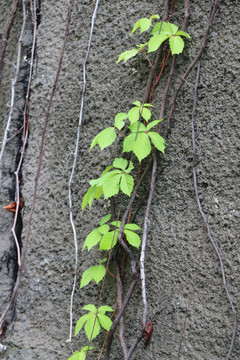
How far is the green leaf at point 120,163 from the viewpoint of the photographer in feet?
4.18

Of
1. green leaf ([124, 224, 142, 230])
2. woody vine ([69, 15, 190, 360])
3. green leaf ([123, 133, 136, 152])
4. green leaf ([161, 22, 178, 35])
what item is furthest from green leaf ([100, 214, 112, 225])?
green leaf ([161, 22, 178, 35])

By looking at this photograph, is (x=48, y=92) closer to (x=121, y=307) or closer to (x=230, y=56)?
(x=230, y=56)

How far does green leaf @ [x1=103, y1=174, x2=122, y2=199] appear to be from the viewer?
119 centimetres

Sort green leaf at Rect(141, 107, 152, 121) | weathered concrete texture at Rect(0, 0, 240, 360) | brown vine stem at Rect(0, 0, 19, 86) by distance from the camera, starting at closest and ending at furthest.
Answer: weathered concrete texture at Rect(0, 0, 240, 360) → green leaf at Rect(141, 107, 152, 121) → brown vine stem at Rect(0, 0, 19, 86)

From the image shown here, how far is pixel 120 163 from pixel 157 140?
16cm

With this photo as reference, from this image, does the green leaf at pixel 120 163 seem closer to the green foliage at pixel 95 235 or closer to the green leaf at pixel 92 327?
the green foliage at pixel 95 235

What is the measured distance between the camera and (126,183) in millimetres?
1209

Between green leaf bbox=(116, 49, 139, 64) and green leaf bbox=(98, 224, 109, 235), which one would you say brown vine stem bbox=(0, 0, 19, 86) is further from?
green leaf bbox=(98, 224, 109, 235)

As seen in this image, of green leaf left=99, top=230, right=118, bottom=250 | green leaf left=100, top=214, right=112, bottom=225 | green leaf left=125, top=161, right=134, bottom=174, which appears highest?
green leaf left=125, top=161, right=134, bottom=174

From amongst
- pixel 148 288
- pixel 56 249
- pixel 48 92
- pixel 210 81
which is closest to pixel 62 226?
pixel 56 249

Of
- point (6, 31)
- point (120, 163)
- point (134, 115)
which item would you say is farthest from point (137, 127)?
point (6, 31)

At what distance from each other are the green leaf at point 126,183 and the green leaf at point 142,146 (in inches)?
3.4

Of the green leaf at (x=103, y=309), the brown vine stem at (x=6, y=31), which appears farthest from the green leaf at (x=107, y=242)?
the brown vine stem at (x=6, y=31)

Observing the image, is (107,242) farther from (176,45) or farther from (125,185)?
(176,45)
